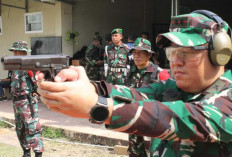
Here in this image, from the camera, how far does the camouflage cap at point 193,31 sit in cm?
142

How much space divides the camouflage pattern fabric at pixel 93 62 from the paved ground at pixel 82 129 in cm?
177

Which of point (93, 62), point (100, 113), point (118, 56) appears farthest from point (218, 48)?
point (93, 62)

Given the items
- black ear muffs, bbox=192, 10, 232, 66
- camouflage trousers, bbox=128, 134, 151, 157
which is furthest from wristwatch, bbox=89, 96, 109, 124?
camouflage trousers, bbox=128, 134, 151, 157

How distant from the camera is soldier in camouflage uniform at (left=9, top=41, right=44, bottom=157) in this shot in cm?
477

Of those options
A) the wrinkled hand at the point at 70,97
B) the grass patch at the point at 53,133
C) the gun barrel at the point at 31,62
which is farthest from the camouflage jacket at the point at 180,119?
the grass patch at the point at 53,133

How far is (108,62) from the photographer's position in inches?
276

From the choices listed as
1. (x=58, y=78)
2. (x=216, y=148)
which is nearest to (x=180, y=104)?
(x=216, y=148)

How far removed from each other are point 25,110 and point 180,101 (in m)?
3.94

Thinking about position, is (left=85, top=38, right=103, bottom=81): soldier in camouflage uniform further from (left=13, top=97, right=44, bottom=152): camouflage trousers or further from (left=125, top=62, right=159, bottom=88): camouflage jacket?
(left=125, top=62, right=159, bottom=88): camouflage jacket

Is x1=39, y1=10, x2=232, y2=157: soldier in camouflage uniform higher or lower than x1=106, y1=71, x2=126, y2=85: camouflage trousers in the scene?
higher

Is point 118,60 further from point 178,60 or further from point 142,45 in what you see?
point 178,60

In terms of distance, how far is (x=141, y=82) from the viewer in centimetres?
419

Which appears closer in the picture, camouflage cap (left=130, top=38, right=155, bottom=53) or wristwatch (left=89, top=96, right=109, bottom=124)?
wristwatch (left=89, top=96, right=109, bottom=124)

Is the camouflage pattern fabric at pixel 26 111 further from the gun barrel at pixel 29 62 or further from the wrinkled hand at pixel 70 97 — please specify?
the wrinkled hand at pixel 70 97
